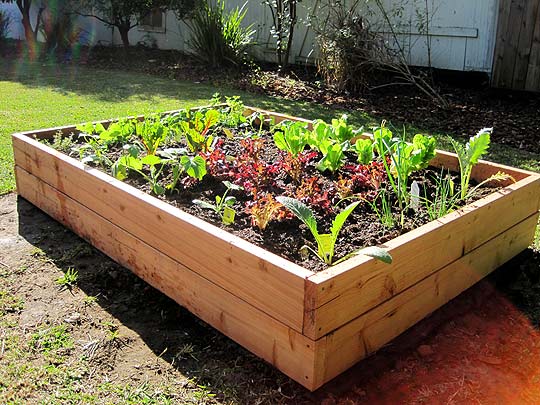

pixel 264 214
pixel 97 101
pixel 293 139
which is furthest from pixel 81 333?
pixel 97 101

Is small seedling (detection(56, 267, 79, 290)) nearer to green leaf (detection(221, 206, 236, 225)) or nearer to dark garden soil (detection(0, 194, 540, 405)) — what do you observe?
dark garden soil (detection(0, 194, 540, 405))

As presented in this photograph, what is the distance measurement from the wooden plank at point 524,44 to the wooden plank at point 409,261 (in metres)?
4.90

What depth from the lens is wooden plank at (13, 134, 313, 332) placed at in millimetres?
2023

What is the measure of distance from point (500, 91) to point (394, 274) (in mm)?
6072

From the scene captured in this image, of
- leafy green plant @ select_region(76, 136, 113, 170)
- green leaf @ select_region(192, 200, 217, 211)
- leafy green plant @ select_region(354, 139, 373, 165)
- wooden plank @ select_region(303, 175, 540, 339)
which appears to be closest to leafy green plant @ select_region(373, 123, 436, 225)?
leafy green plant @ select_region(354, 139, 373, 165)

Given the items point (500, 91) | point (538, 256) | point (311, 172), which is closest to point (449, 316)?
point (538, 256)

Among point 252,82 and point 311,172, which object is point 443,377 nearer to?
point 311,172

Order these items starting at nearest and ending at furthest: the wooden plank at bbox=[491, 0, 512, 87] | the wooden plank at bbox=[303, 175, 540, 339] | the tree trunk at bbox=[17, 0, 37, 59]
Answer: the wooden plank at bbox=[303, 175, 540, 339] → the wooden plank at bbox=[491, 0, 512, 87] → the tree trunk at bbox=[17, 0, 37, 59]

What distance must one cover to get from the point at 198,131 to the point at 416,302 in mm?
1828

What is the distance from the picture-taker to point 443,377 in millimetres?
2189

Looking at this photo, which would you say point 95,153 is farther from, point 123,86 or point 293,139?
point 123,86

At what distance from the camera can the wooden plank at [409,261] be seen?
1944 millimetres

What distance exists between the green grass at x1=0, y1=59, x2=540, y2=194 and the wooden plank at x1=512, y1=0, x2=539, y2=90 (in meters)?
2.29

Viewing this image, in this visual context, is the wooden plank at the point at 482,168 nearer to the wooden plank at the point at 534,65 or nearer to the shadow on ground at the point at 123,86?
the shadow on ground at the point at 123,86
